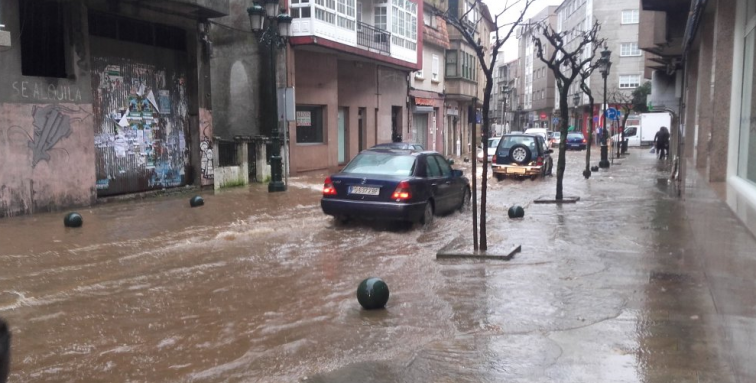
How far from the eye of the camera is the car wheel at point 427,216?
39.1 ft

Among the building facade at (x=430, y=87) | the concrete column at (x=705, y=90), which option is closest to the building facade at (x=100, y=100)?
the concrete column at (x=705, y=90)

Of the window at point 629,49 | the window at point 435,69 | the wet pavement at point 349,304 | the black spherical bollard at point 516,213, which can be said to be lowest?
the wet pavement at point 349,304

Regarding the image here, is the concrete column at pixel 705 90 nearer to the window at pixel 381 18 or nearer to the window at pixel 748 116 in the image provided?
the window at pixel 748 116

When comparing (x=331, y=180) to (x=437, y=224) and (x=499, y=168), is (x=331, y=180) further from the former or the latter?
(x=499, y=168)

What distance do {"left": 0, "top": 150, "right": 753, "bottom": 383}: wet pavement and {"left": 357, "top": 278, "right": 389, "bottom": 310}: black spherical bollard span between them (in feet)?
0.51

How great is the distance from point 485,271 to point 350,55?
1919cm

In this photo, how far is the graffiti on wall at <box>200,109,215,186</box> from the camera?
18.4m

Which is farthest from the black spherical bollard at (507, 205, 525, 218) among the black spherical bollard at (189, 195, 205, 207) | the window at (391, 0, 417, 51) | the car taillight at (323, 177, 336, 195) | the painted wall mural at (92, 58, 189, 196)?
the window at (391, 0, 417, 51)

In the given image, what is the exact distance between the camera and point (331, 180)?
11.7 metres

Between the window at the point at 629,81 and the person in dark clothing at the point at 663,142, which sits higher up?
the window at the point at 629,81

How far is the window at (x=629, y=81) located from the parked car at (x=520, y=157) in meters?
43.7

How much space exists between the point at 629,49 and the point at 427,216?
5694cm

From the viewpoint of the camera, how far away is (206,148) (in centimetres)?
1853

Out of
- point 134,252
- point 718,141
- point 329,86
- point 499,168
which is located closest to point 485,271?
point 718,141
